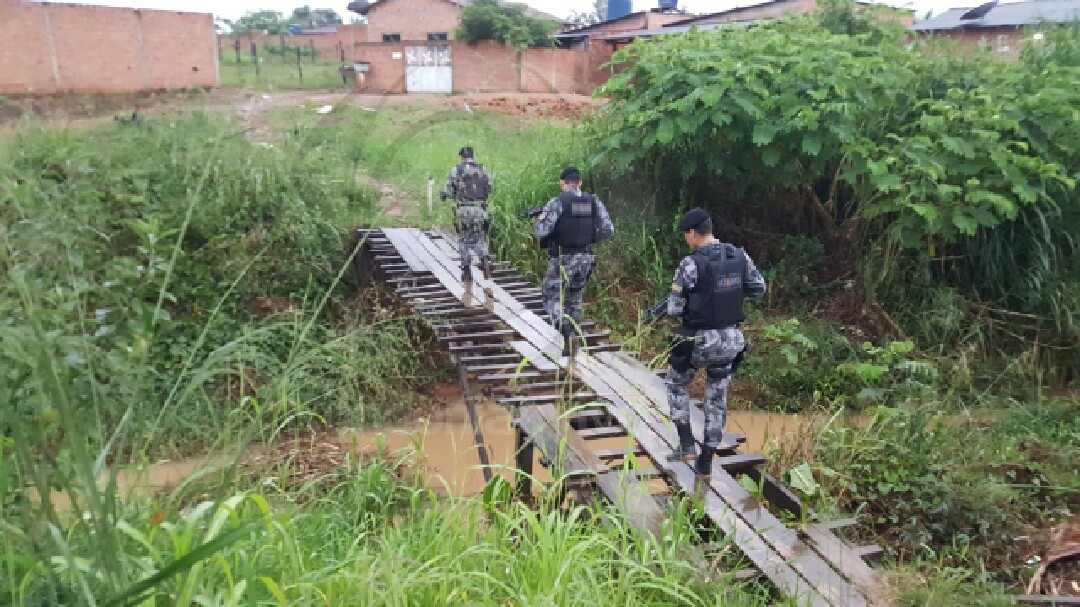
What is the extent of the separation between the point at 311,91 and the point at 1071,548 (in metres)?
4.82

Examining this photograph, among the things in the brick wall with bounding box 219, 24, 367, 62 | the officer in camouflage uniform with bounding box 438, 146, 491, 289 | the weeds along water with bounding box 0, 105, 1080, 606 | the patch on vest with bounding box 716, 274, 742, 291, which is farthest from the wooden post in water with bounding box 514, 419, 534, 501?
the officer in camouflage uniform with bounding box 438, 146, 491, 289

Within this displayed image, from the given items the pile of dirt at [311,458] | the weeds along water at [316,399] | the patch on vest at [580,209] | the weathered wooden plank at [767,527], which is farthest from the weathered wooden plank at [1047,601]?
the pile of dirt at [311,458]

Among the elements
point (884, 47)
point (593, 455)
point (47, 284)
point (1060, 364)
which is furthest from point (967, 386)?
point (47, 284)

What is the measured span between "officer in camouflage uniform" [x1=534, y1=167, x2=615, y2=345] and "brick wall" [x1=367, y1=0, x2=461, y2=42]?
19801mm

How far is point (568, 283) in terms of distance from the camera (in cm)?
589

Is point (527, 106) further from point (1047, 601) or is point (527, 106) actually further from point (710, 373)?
point (1047, 601)

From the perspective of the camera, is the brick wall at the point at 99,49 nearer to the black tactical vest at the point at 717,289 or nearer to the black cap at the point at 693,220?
the black cap at the point at 693,220

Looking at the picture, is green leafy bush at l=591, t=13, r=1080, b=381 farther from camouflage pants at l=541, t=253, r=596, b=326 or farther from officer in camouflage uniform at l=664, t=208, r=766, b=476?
officer in camouflage uniform at l=664, t=208, r=766, b=476

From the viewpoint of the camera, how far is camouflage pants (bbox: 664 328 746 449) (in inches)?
159

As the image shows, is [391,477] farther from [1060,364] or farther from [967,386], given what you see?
[1060,364]

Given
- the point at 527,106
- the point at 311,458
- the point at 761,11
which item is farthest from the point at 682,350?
the point at 761,11

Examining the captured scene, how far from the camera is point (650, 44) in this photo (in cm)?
903

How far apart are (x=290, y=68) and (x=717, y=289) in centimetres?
251

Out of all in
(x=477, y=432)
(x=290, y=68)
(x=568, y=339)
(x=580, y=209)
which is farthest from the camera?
(x=568, y=339)
